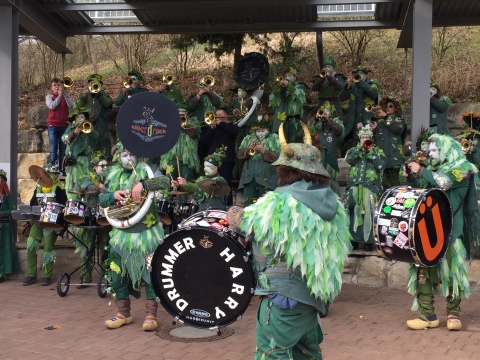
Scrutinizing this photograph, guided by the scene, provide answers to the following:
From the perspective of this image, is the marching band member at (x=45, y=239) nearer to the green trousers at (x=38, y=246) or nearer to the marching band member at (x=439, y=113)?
the green trousers at (x=38, y=246)

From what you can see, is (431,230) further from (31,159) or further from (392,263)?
(31,159)

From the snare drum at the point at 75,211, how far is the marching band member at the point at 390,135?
4557 millimetres

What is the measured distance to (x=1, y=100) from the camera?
405 inches

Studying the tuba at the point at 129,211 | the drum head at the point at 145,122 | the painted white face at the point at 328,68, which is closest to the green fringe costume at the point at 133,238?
the tuba at the point at 129,211

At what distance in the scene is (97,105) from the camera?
10.9m

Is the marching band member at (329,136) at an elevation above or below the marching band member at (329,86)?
below

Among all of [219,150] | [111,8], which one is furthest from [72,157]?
[111,8]

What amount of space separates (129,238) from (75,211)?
6.18ft

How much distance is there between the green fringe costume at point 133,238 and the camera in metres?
6.46

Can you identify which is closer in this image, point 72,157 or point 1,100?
point 72,157

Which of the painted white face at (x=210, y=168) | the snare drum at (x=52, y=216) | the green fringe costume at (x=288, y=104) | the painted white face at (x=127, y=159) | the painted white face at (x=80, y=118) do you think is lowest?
the snare drum at (x=52, y=216)

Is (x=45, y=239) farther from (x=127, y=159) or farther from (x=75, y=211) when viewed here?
(x=127, y=159)

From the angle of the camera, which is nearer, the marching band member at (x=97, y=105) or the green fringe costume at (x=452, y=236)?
the green fringe costume at (x=452, y=236)

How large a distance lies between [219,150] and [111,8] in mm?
3389
